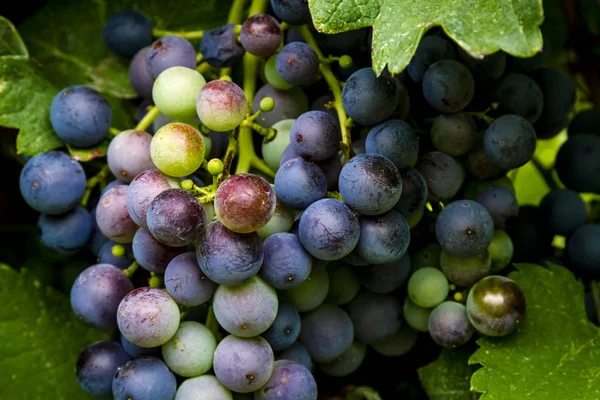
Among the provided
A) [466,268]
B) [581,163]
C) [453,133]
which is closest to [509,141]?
[453,133]

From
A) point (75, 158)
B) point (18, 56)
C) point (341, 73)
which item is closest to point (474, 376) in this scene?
point (341, 73)

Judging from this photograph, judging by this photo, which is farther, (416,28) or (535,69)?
(535,69)

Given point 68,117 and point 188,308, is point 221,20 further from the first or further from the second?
point 188,308

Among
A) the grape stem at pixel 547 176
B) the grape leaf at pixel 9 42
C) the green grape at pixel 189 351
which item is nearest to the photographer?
the green grape at pixel 189 351

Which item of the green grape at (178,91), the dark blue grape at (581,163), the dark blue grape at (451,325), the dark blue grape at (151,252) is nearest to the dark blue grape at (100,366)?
the dark blue grape at (151,252)

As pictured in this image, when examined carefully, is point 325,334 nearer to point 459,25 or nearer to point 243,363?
point 243,363

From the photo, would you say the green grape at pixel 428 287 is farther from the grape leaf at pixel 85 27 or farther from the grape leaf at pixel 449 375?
the grape leaf at pixel 85 27

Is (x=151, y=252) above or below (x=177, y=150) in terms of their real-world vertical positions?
below
